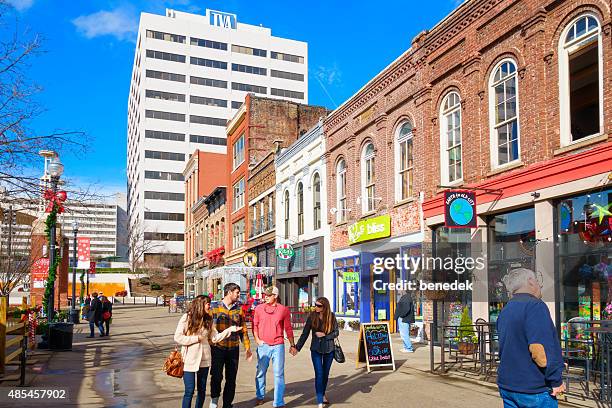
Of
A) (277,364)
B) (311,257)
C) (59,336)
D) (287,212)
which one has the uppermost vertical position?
(287,212)

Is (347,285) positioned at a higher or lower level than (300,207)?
lower

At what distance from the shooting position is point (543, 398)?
16.3 ft

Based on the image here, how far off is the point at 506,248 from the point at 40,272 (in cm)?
2409

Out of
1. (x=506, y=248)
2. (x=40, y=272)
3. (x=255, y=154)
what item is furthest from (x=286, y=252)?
(x=506, y=248)

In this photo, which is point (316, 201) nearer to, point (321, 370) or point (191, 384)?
point (321, 370)

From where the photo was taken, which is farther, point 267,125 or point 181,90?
point 181,90

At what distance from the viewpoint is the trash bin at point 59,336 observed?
18.7 meters

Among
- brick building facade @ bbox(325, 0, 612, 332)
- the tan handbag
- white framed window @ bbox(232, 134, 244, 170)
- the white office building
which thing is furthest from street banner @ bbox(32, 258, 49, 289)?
the tan handbag

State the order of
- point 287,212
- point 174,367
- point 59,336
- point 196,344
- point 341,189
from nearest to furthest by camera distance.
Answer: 1. point 174,367
2. point 196,344
3. point 59,336
4. point 341,189
5. point 287,212

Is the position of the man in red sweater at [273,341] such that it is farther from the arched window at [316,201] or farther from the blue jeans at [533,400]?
the arched window at [316,201]

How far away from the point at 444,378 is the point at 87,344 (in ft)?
44.1

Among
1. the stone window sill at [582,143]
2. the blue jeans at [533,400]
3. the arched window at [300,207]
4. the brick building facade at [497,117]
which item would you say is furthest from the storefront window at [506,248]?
the arched window at [300,207]

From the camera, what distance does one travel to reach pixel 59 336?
1875cm

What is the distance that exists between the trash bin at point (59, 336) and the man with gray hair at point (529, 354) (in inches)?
636
